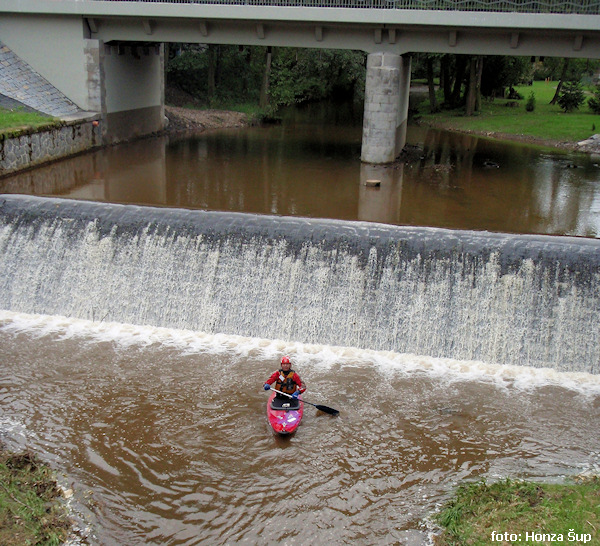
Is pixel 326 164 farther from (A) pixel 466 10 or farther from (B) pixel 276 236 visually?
(B) pixel 276 236

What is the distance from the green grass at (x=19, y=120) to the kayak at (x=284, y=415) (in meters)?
12.7

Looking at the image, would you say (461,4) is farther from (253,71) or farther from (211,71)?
(253,71)

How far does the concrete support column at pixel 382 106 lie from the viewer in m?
21.0

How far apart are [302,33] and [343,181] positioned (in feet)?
17.3

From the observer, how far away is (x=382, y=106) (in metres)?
21.4

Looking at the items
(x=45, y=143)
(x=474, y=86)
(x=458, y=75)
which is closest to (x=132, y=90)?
(x=45, y=143)

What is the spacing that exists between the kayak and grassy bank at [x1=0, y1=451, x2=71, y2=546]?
8.87 ft

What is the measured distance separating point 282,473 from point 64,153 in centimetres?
1571

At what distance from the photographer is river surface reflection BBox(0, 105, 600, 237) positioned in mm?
15992

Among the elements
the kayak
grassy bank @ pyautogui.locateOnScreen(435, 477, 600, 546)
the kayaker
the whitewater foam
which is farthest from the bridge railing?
grassy bank @ pyautogui.locateOnScreen(435, 477, 600, 546)

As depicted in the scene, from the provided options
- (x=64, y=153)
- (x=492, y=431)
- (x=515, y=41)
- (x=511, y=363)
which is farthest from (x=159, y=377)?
(x=515, y=41)

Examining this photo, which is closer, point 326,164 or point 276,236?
point 276,236

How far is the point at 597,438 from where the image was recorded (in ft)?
29.2

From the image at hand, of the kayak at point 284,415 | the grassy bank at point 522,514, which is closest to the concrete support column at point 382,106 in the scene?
the kayak at point 284,415
